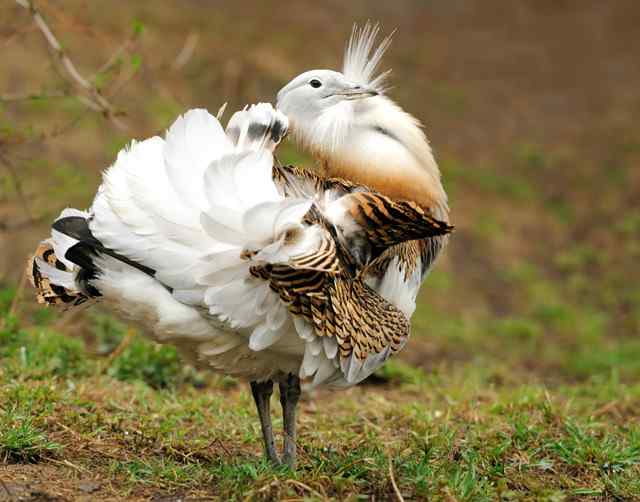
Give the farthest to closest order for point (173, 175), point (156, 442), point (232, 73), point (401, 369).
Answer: point (232, 73)
point (401, 369)
point (156, 442)
point (173, 175)

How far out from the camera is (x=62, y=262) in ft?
12.0

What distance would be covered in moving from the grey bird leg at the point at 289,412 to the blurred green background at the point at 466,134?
1.69 metres

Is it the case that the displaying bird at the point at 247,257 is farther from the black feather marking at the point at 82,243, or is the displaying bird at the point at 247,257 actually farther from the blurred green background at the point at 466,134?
the blurred green background at the point at 466,134

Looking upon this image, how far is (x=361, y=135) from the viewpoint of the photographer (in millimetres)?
4000

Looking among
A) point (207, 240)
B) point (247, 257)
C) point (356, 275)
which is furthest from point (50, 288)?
point (356, 275)

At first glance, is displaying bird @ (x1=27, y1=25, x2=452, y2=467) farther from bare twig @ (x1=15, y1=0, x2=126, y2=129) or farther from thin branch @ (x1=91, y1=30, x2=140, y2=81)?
thin branch @ (x1=91, y1=30, x2=140, y2=81)

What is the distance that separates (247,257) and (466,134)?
7763 mm

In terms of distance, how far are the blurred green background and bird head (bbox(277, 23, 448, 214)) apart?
A: 4.35 feet

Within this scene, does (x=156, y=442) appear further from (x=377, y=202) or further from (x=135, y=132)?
(x=135, y=132)

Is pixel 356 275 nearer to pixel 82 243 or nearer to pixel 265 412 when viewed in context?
pixel 265 412

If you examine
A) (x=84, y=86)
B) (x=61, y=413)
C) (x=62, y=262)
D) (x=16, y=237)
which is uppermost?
(x=84, y=86)

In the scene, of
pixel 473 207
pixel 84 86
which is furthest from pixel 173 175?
pixel 473 207

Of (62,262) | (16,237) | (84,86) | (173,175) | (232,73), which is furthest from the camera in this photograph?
(232,73)

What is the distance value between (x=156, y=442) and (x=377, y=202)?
4.91ft
